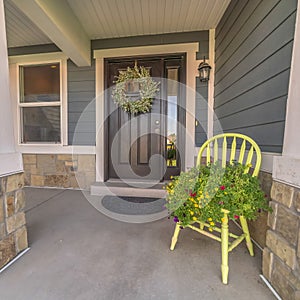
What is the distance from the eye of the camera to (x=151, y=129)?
3027 millimetres

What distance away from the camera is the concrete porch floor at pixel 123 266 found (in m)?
1.09

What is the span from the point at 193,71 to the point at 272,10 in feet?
4.70

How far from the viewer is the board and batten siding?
1.30 meters

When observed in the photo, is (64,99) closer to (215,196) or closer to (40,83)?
(40,83)

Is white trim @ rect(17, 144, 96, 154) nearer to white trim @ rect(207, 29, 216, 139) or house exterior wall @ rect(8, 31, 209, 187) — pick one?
house exterior wall @ rect(8, 31, 209, 187)

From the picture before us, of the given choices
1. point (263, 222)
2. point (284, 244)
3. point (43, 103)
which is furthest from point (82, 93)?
point (284, 244)

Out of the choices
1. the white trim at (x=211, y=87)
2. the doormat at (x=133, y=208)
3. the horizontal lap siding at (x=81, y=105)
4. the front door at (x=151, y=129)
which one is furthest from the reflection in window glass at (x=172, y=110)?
the horizontal lap siding at (x=81, y=105)

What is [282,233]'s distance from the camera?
108 cm

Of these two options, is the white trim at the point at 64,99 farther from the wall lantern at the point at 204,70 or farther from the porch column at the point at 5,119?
the wall lantern at the point at 204,70

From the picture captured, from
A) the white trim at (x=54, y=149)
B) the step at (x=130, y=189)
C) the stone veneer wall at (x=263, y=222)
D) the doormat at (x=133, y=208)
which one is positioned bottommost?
the doormat at (x=133, y=208)

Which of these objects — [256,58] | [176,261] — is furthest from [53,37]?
[176,261]

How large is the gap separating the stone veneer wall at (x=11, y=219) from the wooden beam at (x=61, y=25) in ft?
5.62

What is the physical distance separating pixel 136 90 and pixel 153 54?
24.3 inches

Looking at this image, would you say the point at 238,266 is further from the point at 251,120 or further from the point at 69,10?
the point at 69,10
